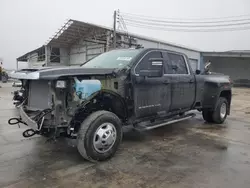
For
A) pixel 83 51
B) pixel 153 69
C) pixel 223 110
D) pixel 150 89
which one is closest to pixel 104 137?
pixel 150 89

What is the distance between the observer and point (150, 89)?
457cm

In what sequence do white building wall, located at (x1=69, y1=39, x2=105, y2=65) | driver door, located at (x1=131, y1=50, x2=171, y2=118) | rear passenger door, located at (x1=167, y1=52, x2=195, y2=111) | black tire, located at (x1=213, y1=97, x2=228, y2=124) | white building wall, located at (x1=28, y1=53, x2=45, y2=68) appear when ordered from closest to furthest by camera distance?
driver door, located at (x1=131, y1=50, x2=171, y2=118)
rear passenger door, located at (x1=167, y1=52, x2=195, y2=111)
black tire, located at (x1=213, y1=97, x2=228, y2=124)
white building wall, located at (x1=69, y1=39, x2=105, y2=65)
white building wall, located at (x1=28, y1=53, x2=45, y2=68)

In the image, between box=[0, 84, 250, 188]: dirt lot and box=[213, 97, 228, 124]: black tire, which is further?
box=[213, 97, 228, 124]: black tire

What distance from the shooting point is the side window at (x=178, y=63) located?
5285 mm

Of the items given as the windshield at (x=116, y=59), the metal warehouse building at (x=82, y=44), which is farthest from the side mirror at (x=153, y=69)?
the metal warehouse building at (x=82, y=44)

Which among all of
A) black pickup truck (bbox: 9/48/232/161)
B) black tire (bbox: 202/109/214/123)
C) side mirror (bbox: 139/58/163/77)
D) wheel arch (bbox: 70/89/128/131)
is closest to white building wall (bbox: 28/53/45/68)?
black tire (bbox: 202/109/214/123)

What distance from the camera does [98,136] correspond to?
371 centimetres

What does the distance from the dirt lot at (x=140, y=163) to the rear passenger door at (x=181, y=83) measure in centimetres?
78

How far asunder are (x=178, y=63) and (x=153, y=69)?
1.22 metres

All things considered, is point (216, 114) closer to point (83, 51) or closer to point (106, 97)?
point (106, 97)

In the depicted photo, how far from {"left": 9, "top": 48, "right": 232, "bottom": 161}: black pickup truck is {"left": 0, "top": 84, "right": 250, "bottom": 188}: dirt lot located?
1.14 ft

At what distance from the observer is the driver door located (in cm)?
435

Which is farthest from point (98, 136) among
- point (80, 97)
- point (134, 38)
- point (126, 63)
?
point (134, 38)

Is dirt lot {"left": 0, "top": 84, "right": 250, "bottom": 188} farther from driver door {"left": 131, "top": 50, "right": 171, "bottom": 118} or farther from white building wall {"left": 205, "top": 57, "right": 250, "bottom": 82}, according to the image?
white building wall {"left": 205, "top": 57, "right": 250, "bottom": 82}
